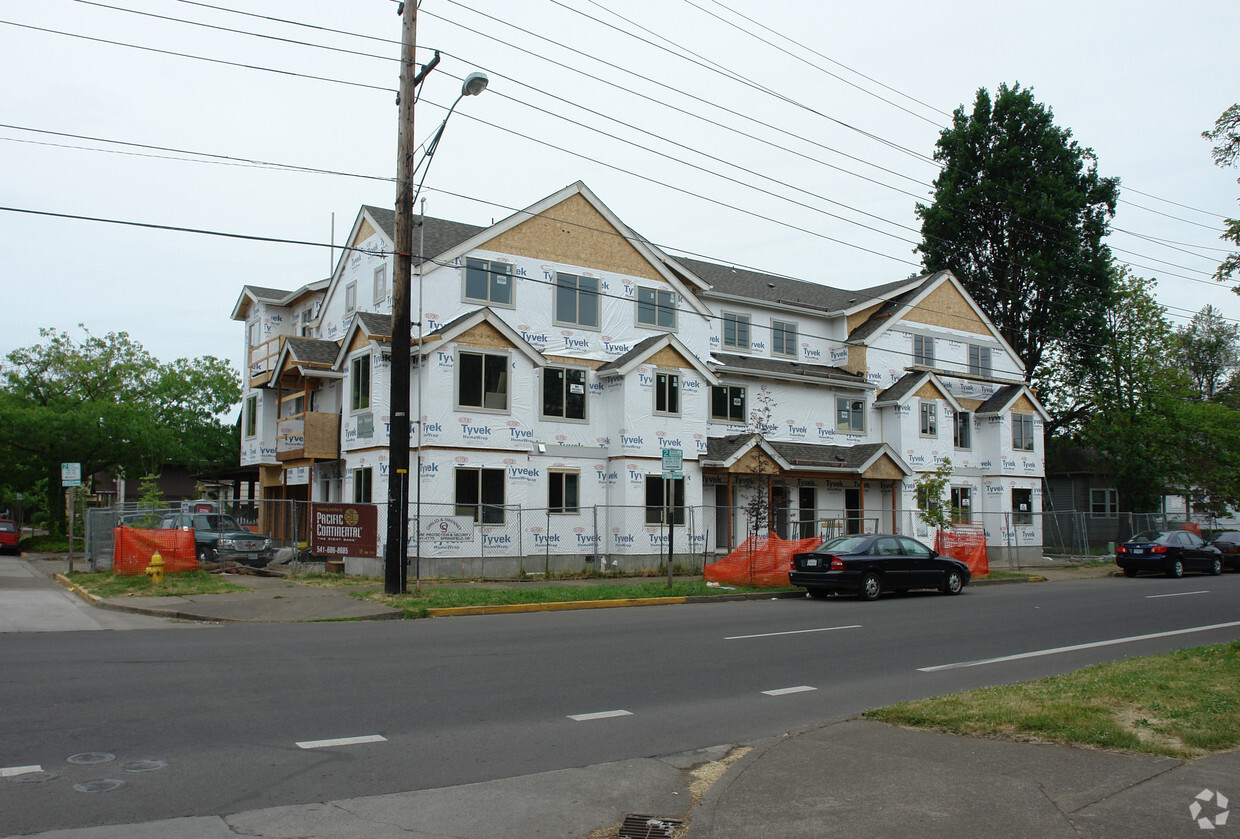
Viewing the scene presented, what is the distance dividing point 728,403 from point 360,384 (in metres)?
12.9

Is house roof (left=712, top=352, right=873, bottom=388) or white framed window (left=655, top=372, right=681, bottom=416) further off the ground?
house roof (left=712, top=352, right=873, bottom=388)

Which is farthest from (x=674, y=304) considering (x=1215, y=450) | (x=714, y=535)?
(x=1215, y=450)

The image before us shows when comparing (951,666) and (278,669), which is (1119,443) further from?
(278,669)

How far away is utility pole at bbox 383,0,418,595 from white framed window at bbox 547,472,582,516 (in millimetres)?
9490

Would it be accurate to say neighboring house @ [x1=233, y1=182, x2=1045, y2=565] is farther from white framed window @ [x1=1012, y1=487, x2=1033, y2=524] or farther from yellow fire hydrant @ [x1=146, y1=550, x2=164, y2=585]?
yellow fire hydrant @ [x1=146, y1=550, x2=164, y2=585]

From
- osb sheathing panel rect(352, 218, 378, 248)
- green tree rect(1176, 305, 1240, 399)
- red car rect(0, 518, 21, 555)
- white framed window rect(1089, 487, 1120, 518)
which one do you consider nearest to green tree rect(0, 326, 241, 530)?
red car rect(0, 518, 21, 555)

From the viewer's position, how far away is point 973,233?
49.4 m

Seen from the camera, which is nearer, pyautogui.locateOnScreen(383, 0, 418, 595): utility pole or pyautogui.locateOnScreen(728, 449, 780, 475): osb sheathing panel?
pyautogui.locateOnScreen(383, 0, 418, 595): utility pole

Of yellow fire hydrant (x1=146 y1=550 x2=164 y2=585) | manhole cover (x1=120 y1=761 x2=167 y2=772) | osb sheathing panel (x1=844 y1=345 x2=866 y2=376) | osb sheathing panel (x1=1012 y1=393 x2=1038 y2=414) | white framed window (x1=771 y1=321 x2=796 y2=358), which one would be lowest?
manhole cover (x1=120 y1=761 x2=167 y2=772)

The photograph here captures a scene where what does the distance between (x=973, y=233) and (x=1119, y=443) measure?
1280 centimetres

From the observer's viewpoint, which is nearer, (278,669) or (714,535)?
(278,669)

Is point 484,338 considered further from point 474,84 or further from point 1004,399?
point 1004,399

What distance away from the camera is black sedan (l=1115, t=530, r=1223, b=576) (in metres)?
29.4

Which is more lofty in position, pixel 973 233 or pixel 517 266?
pixel 973 233
